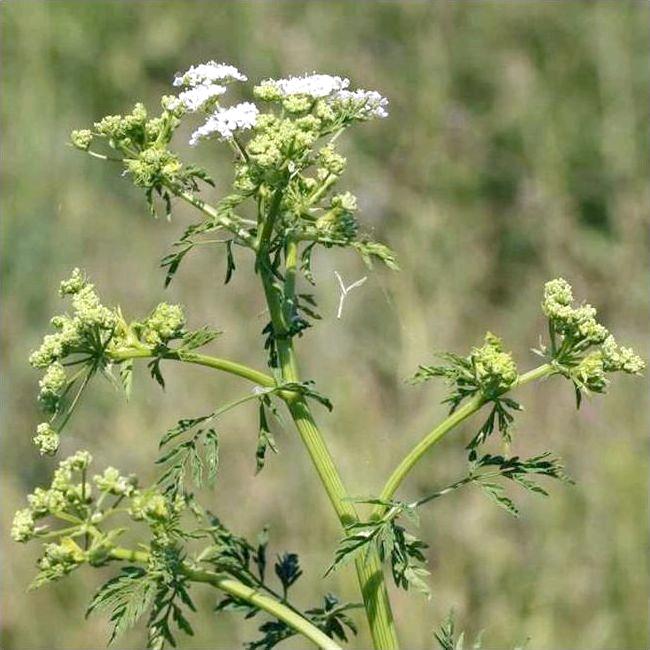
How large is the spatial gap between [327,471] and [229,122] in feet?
2.17

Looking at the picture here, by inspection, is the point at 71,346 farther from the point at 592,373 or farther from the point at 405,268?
the point at 405,268

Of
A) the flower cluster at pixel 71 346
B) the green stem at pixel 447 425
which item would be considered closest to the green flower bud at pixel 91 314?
the flower cluster at pixel 71 346

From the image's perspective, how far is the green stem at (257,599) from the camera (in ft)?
7.07

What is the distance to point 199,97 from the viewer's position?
2148 millimetres

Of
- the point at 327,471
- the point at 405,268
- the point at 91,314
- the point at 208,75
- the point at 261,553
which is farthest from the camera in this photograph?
the point at 405,268

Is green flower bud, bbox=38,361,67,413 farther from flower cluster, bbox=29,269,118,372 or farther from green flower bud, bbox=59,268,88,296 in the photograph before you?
green flower bud, bbox=59,268,88,296

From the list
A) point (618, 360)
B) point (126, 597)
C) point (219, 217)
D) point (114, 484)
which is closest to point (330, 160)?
point (219, 217)

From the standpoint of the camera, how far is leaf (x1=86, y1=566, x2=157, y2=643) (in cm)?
208

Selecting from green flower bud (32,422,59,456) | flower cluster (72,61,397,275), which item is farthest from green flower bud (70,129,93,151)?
green flower bud (32,422,59,456)

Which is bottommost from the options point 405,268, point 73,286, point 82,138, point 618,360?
point 618,360

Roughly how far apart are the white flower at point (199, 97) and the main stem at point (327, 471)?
14.0 inches

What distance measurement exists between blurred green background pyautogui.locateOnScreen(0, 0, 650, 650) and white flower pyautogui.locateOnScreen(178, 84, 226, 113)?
2.72 meters

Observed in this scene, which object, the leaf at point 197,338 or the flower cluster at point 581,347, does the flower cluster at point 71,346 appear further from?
the flower cluster at point 581,347

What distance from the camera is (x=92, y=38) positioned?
8461 millimetres
